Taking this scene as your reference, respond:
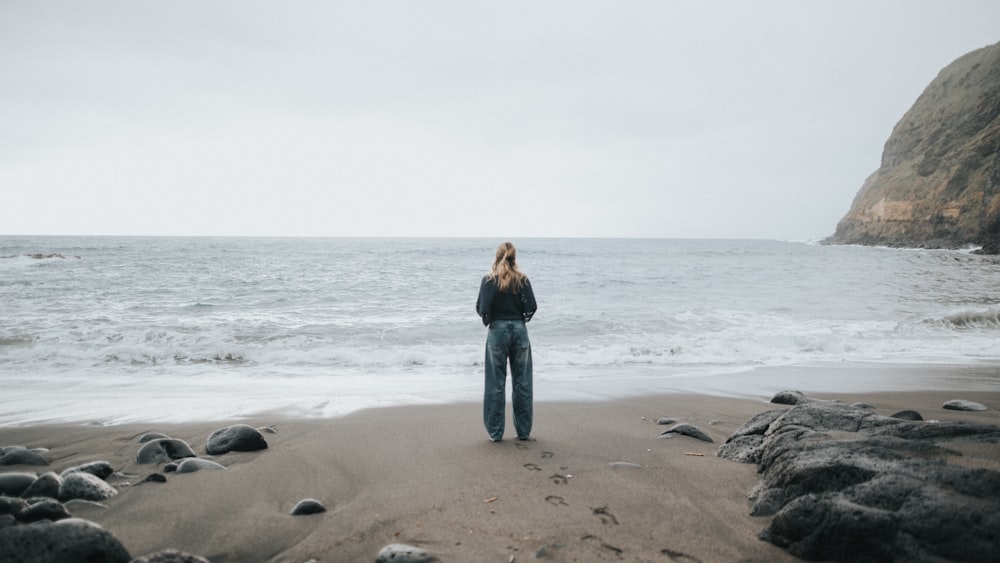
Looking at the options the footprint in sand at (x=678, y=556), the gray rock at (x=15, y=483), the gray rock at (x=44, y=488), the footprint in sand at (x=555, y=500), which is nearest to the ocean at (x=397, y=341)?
the gray rock at (x=15, y=483)

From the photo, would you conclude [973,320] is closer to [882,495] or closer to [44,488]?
[882,495]

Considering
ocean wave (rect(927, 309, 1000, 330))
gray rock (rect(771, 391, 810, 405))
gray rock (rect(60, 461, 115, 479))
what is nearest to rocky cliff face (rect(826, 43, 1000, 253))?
ocean wave (rect(927, 309, 1000, 330))

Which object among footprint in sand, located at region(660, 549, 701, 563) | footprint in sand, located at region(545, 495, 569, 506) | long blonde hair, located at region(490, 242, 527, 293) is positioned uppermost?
long blonde hair, located at region(490, 242, 527, 293)

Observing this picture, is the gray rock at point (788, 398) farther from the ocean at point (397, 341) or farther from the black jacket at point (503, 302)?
the black jacket at point (503, 302)

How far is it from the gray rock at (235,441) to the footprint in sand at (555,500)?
2.88 metres

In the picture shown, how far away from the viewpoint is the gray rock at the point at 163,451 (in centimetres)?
435

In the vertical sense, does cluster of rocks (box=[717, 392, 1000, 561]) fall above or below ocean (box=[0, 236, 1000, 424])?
above

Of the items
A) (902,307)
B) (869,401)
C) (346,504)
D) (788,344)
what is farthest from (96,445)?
(902,307)

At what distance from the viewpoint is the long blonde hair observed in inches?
202

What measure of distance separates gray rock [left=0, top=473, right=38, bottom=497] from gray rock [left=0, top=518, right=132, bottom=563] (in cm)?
158

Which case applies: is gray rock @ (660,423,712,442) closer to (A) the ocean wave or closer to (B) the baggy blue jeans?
(B) the baggy blue jeans

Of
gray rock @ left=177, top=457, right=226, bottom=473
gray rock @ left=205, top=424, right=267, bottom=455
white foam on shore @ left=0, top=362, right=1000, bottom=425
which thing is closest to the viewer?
gray rock @ left=177, top=457, right=226, bottom=473

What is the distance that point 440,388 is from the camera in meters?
7.89

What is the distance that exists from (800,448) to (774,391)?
14.7ft
